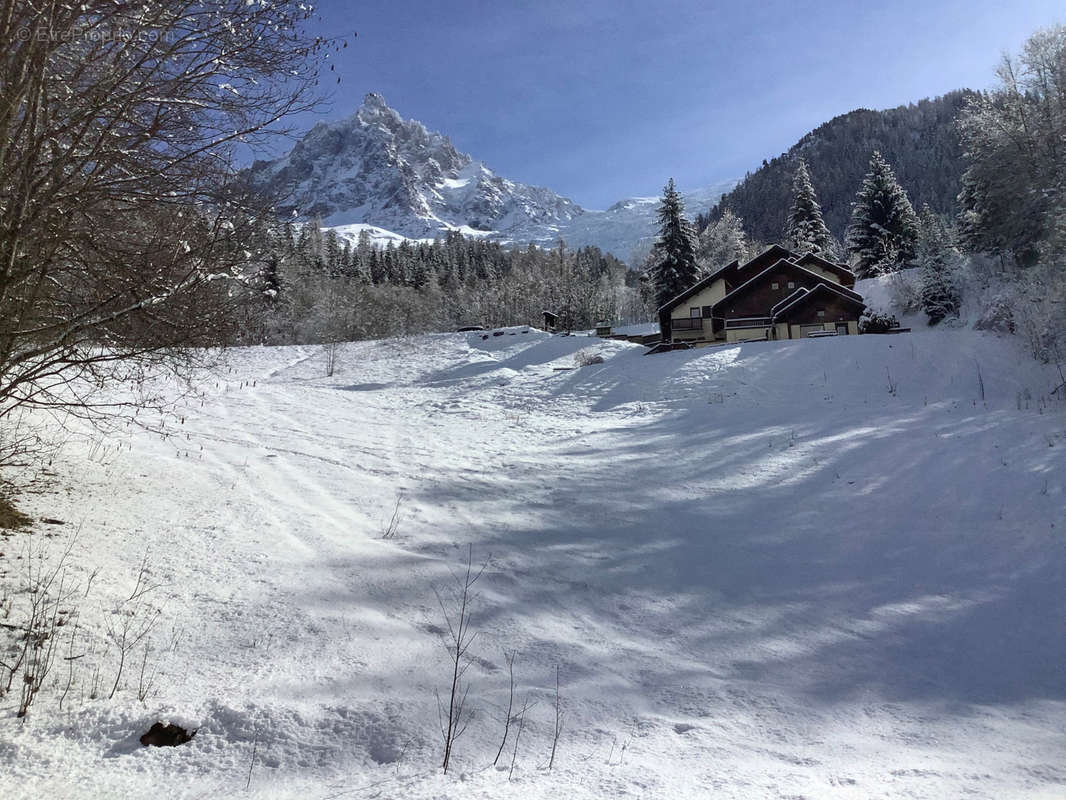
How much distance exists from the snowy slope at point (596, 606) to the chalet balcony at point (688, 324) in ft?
84.6

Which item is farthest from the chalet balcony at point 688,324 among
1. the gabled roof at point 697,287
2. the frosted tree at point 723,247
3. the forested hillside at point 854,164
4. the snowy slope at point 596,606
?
the forested hillside at point 854,164

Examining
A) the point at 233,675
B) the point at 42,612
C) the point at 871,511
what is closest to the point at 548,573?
the point at 233,675

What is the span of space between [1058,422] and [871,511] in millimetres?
5325

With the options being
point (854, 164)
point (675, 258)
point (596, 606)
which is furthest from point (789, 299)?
point (854, 164)

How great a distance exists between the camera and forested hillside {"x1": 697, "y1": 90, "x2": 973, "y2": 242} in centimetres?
11525

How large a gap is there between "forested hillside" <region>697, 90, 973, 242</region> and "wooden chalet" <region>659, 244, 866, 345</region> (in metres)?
74.7

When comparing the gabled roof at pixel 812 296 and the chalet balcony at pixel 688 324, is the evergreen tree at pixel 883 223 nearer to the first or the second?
the gabled roof at pixel 812 296

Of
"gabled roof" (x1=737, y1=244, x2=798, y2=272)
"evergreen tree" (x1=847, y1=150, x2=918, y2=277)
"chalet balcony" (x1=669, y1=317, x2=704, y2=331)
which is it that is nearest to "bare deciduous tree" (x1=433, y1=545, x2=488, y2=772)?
"chalet balcony" (x1=669, y1=317, x2=704, y2=331)

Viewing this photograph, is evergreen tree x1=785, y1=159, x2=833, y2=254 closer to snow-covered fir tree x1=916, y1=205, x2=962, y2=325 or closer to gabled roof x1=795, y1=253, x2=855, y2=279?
gabled roof x1=795, y1=253, x2=855, y2=279

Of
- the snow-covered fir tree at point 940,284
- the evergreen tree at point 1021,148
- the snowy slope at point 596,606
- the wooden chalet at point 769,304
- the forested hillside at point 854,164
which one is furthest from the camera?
the forested hillside at point 854,164

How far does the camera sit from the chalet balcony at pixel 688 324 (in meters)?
37.0

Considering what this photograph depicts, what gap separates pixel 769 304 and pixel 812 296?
11.5ft

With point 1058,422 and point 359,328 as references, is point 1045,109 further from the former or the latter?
point 359,328

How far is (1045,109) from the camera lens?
26.0 m
